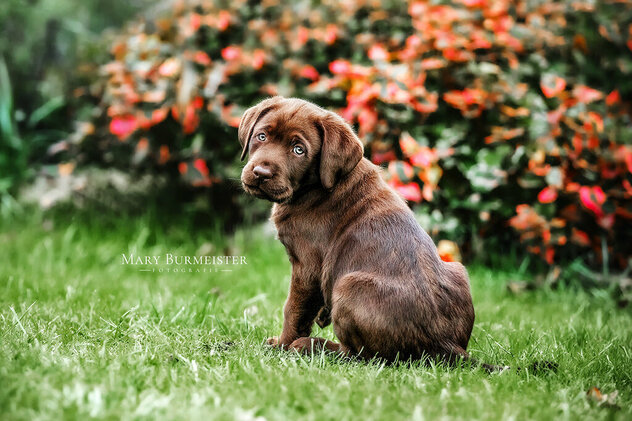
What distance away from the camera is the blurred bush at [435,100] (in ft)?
16.3

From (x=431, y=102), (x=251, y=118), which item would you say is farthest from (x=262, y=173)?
(x=431, y=102)

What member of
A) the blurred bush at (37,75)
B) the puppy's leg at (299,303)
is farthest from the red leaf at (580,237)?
the blurred bush at (37,75)

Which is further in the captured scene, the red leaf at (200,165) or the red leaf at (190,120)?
Answer: the red leaf at (200,165)

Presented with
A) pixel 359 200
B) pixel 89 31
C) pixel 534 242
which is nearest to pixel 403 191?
pixel 534 242

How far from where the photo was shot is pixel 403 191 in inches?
192

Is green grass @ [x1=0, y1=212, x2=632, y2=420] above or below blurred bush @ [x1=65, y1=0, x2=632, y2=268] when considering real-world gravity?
below

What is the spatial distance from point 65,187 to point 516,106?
4328 mm

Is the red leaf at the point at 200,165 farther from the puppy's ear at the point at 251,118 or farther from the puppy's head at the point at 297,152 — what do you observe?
the puppy's head at the point at 297,152

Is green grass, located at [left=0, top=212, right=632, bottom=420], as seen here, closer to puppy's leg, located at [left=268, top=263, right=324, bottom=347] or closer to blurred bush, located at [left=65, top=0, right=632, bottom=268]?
puppy's leg, located at [left=268, top=263, right=324, bottom=347]

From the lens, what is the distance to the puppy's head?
311 cm

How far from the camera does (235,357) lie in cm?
295

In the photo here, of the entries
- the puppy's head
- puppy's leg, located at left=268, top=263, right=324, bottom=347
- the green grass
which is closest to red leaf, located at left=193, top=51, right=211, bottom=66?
the green grass

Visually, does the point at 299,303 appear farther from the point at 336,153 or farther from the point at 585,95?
the point at 585,95

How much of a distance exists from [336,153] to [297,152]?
0.65 feet
